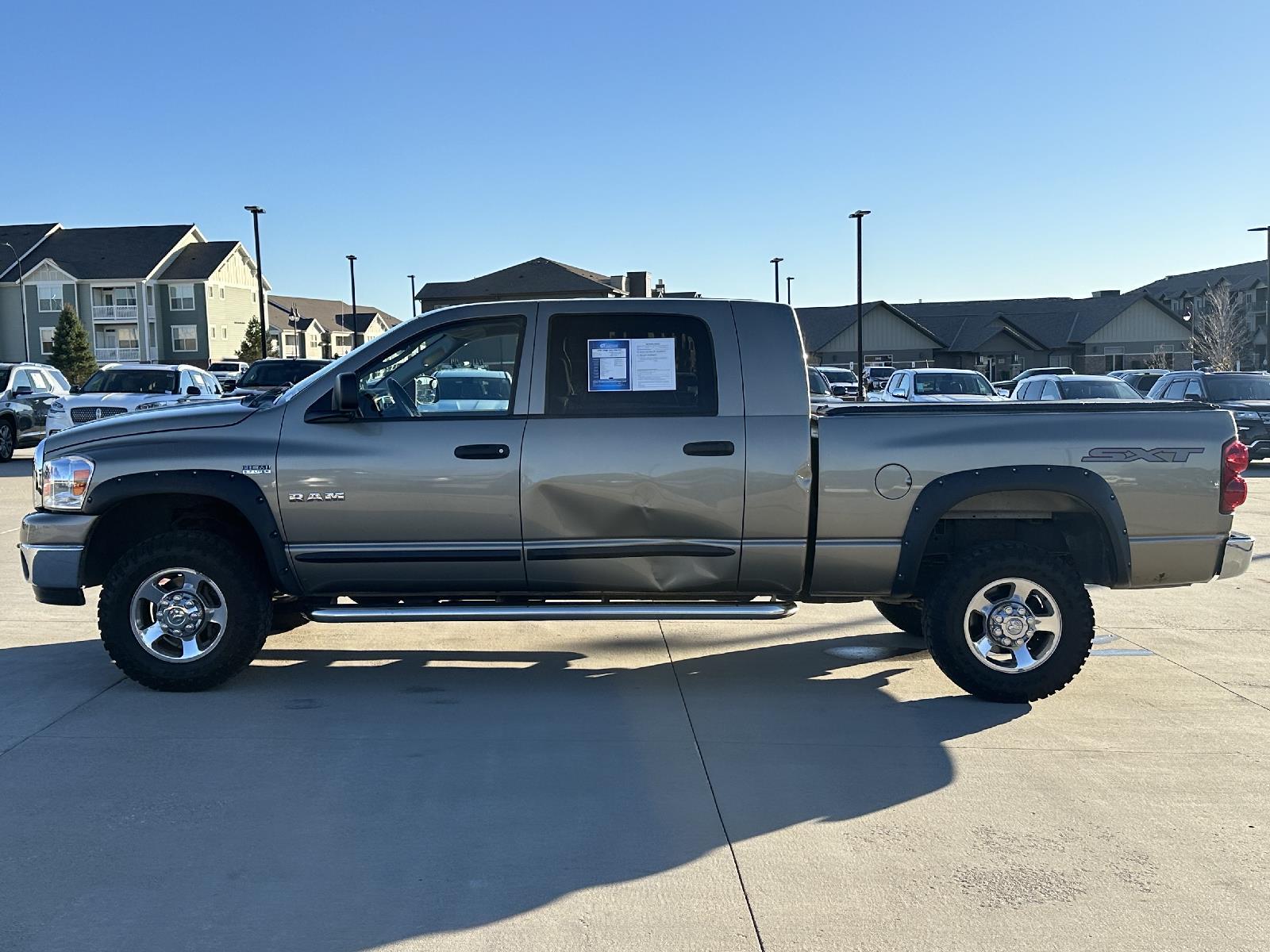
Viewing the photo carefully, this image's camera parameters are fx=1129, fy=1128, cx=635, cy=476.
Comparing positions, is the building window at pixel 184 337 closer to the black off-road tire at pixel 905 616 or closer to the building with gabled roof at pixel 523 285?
the building with gabled roof at pixel 523 285

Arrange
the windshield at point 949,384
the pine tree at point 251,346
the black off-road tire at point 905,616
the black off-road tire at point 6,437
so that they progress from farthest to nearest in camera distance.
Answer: the pine tree at point 251,346, the windshield at point 949,384, the black off-road tire at point 6,437, the black off-road tire at point 905,616

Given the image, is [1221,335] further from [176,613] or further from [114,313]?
[114,313]

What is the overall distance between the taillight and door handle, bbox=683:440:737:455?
254 cm

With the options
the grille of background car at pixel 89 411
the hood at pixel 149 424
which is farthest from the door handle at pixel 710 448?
the grille of background car at pixel 89 411

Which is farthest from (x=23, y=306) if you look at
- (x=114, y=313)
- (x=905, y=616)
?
(x=905, y=616)

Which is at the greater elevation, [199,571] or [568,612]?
[199,571]

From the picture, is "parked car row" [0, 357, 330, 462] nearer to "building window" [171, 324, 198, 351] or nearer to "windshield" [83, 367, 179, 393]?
"windshield" [83, 367, 179, 393]

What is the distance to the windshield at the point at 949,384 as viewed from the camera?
23172mm

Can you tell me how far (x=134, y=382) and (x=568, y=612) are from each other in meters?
17.2

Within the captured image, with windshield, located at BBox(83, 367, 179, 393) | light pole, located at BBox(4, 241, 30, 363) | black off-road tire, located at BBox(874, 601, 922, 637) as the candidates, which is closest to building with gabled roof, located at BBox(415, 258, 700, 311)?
light pole, located at BBox(4, 241, 30, 363)

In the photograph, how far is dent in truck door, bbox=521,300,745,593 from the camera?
5.86m

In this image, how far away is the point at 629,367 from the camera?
6035mm

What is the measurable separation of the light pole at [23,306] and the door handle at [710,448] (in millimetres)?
65292

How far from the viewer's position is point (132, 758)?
16.6ft
